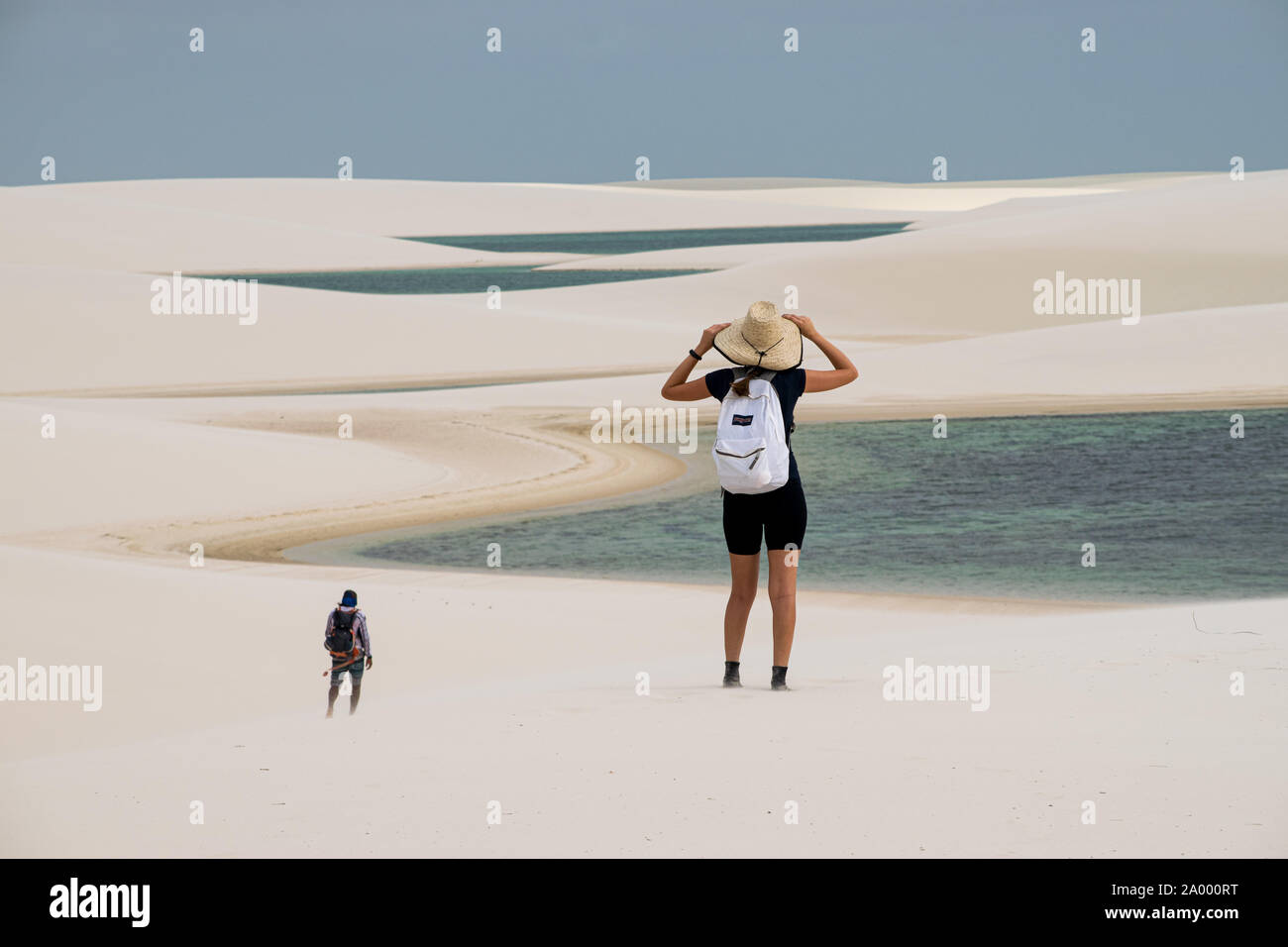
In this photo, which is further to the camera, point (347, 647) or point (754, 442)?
point (347, 647)

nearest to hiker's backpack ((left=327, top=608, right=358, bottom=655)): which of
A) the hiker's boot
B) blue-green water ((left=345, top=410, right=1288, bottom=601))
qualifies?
the hiker's boot

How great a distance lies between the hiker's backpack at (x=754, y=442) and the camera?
22.0 ft

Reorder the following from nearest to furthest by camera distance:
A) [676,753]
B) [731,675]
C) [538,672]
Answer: [676,753]
[731,675]
[538,672]

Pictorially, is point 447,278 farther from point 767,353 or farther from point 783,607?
point 767,353

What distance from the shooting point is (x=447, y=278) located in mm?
77000

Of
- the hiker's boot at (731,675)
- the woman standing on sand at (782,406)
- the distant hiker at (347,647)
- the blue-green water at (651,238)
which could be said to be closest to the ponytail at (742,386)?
the woman standing on sand at (782,406)

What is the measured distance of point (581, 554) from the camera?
576 inches

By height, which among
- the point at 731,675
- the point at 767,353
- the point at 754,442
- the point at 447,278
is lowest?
the point at 731,675

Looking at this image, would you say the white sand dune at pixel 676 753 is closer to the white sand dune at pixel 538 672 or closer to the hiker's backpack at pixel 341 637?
the white sand dune at pixel 538 672

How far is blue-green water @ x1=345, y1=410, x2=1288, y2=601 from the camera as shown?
13141 millimetres

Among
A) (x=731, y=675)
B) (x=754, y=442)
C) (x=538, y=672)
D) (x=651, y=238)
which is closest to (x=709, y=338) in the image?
(x=754, y=442)

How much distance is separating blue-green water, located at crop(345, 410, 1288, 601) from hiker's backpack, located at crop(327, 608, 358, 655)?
5405 mm

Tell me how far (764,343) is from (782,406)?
0.88 ft
